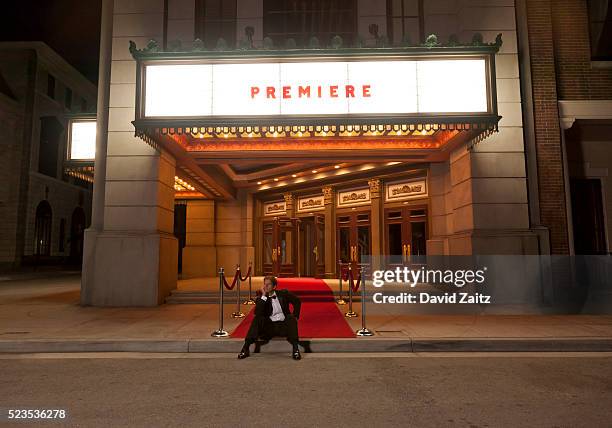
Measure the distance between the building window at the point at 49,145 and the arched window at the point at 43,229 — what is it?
2976 mm

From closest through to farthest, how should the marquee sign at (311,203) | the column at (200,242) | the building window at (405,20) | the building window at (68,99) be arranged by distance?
the building window at (405,20), the marquee sign at (311,203), the column at (200,242), the building window at (68,99)

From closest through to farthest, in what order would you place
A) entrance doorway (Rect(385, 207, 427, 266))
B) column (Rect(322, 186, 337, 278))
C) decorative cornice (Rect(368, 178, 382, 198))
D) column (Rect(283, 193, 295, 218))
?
entrance doorway (Rect(385, 207, 427, 266)), decorative cornice (Rect(368, 178, 382, 198)), column (Rect(322, 186, 337, 278)), column (Rect(283, 193, 295, 218))

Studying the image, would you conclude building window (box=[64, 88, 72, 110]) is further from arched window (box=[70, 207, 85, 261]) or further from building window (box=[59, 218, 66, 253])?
building window (box=[59, 218, 66, 253])

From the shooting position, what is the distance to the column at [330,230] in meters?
18.9

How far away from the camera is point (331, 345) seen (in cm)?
739

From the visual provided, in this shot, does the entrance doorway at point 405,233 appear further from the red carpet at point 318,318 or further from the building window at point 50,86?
the building window at point 50,86

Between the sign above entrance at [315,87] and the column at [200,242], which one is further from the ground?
the sign above entrance at [315,87]

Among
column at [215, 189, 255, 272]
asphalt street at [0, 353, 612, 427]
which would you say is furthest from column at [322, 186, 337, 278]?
asphalt street at [0, 353, 612, 427]

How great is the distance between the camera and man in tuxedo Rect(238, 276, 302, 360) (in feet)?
22.9

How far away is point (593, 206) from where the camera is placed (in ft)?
42.7

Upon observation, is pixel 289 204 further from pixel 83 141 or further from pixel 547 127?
pixel 547 127

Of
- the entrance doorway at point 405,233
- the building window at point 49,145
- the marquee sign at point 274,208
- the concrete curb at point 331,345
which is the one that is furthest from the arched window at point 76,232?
the concrete curb at point 331,345

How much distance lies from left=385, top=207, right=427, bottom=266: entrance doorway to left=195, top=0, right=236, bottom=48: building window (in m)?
8.82

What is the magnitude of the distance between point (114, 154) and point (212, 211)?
32.7 feet
